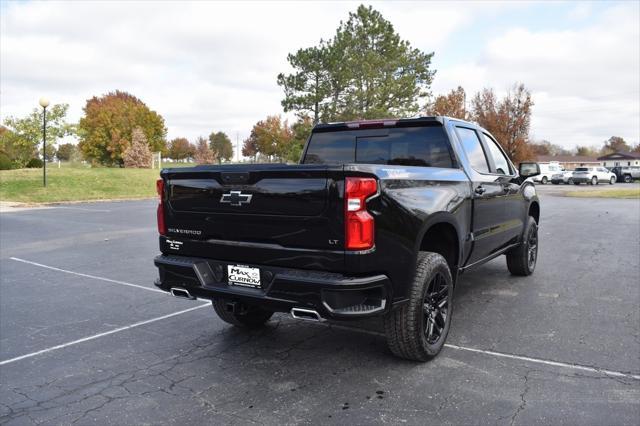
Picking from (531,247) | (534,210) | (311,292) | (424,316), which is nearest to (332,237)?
(311,292)

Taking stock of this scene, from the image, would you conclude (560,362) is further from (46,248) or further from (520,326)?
(46,248)

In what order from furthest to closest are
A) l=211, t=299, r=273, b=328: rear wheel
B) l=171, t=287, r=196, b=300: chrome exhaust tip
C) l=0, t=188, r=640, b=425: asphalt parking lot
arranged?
l=211, t=299, r=273, b=328: rear wheel, l=171, t=287, r=196, b=300: chrome exhaust tip, l=0, t=188, r=640, b=425: asphalt parking lot

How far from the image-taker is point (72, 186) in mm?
26312

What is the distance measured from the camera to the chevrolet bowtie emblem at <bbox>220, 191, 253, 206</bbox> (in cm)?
353

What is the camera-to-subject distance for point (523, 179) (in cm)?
659

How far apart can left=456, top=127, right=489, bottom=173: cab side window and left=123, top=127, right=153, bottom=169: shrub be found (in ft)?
159

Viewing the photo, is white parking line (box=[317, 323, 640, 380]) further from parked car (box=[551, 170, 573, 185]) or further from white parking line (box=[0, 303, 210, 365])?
parked car (box=[551, 170, 573, 185])

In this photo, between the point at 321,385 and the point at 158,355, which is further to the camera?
the point at 158,355

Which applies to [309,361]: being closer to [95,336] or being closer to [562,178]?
[95,336]

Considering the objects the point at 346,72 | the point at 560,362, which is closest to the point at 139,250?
the point at 560,362

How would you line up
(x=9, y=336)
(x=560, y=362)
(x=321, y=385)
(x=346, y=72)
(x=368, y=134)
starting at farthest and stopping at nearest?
1. (x=346, y=72)
2. (x=368, y=134)
3. (x=9, y=336)
4. (x=560, y=362)
5. (x=321, y=385)

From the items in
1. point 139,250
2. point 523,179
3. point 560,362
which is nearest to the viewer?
point 560,362

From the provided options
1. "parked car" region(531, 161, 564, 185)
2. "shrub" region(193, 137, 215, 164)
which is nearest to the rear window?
"parked car" region(531, 161, 564, 185)

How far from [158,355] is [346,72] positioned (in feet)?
116
